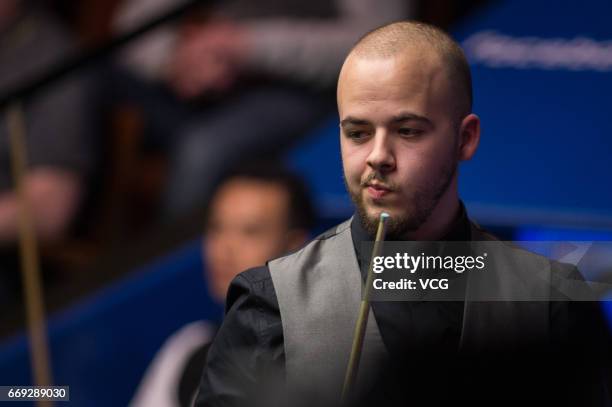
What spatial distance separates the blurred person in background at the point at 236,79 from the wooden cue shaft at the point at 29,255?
0.75 feet

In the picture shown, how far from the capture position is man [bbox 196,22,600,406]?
1.14 m

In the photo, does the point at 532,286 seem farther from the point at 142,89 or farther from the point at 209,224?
the point at 142,89

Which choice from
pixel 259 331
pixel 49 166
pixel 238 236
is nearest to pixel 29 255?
pixel 49 166

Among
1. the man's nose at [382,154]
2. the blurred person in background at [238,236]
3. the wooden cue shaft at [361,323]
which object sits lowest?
the wooden cue shaft at [361,323]

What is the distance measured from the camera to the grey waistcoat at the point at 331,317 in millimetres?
1127

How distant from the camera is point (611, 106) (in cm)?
218

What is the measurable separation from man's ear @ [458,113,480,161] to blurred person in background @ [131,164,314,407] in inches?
34.8

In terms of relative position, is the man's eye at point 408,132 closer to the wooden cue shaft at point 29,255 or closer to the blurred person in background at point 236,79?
the blurred person in background at point 236,79

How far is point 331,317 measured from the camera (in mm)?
1153

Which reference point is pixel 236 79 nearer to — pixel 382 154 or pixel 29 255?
pixel 29 255

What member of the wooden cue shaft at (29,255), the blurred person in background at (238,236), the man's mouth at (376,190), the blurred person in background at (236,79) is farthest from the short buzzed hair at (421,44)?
the wooden cue shaft at (29,255)

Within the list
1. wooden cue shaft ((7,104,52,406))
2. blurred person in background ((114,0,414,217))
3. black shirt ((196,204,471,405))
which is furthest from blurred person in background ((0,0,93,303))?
black shirt ((196,204,471,405))

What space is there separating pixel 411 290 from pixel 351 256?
0.23ft

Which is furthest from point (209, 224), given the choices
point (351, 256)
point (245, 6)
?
point (351, 256)
